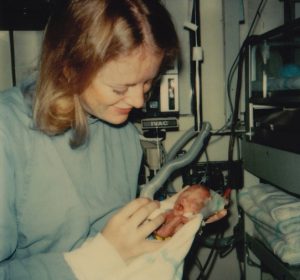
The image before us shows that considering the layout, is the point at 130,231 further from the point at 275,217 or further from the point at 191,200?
the point at 275,217

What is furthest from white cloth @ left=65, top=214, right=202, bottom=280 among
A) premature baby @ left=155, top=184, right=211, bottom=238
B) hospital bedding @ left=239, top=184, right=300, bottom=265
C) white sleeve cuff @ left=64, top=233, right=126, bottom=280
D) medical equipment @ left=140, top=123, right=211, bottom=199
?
hospital bedding @ left=239, top=184, right=300, bottom=265

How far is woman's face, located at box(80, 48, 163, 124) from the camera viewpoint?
960 millimetres

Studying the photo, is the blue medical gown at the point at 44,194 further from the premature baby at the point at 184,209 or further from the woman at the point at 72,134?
the premature baby at the point at 184,209

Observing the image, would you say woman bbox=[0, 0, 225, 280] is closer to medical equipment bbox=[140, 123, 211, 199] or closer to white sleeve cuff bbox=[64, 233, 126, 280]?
white sleeve cuff bbox=[64, 233, 126, 280]

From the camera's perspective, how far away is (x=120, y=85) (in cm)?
99

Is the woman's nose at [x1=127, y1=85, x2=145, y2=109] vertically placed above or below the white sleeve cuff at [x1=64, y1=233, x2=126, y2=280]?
above

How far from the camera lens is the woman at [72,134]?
0.94m

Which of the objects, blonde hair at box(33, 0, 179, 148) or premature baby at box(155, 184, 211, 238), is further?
premature baby at box(155, 184, 211, 238)

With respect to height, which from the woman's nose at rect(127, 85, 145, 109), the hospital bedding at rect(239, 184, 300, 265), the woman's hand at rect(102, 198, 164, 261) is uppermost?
the woman's nose at rect(127, 85, 145, 109)

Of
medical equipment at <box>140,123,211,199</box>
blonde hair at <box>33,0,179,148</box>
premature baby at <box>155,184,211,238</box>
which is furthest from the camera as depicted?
medical equipment at <box>140,123,211,199</box>

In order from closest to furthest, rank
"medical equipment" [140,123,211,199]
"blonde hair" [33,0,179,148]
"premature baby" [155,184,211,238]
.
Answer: "blonde hair" [33,0,179,148], "premature baby" [155,184,211,238], "medical equipment" [140,123,211,199]

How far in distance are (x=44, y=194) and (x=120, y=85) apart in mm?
394

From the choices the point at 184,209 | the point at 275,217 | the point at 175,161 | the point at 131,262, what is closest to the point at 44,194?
the point at 131,262

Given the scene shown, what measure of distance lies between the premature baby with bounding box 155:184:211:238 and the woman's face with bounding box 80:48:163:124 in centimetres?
47
